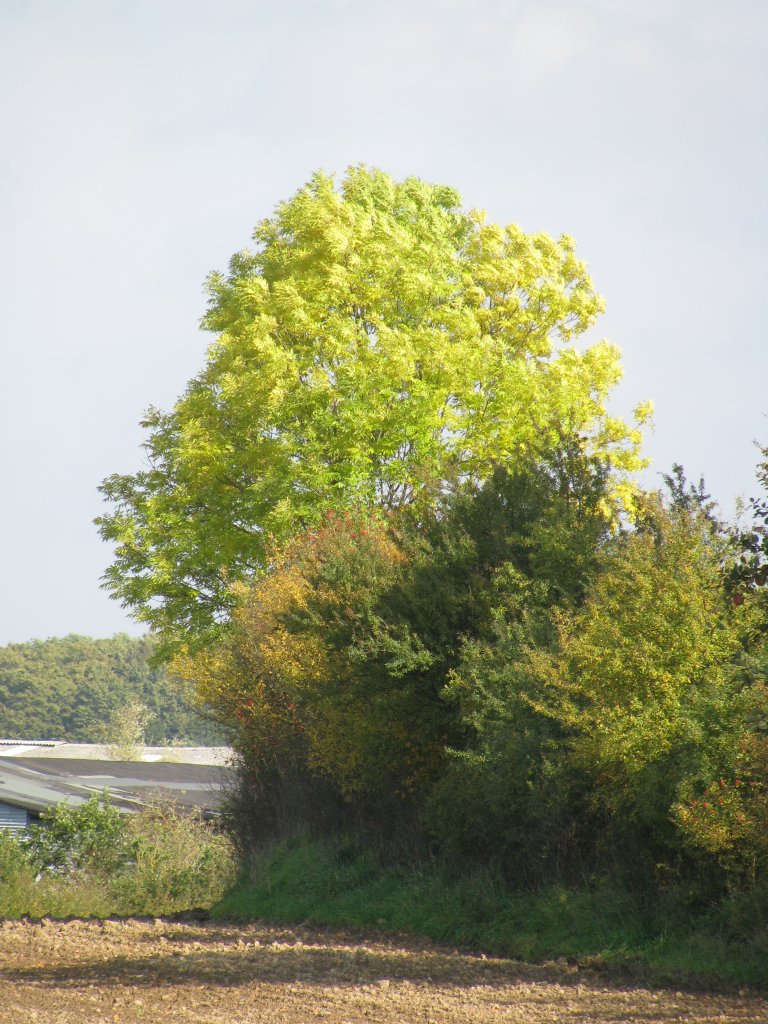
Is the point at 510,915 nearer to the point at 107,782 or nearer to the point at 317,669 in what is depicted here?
the point at 317,669

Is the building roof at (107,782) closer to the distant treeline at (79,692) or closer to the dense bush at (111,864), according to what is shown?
the dense bush at (111,864)

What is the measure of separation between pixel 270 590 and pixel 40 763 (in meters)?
32.3

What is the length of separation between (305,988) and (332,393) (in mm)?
14197

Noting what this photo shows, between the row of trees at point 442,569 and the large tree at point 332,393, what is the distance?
2.6 inches

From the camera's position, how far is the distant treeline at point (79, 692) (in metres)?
99.6

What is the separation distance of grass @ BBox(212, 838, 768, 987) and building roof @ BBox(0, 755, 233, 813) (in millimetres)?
5256

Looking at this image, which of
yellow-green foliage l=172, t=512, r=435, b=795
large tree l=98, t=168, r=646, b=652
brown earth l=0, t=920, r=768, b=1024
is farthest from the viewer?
large tree l=98, t=168, r=646, b=652

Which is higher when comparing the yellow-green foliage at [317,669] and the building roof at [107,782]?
the yellow-green foliage at [317,669]

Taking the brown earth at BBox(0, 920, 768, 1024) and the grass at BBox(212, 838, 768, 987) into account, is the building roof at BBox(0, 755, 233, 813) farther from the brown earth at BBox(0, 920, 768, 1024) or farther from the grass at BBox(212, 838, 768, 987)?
the brown earth at BBox(0, 920, 768, 1024)

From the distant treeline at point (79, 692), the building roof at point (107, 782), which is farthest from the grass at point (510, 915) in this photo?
the distant treeline at point (79, 692)

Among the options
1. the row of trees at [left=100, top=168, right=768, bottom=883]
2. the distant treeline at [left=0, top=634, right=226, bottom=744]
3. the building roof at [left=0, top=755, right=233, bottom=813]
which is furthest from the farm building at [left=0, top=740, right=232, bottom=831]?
the distant treeline at [left=0, top=634, right=226, bottom=744]

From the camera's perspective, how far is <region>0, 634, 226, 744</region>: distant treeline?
99562 millimetres

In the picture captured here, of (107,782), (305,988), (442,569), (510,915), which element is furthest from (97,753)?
(305,988)

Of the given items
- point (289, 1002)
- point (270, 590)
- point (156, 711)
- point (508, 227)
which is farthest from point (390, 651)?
point (156, 711)
